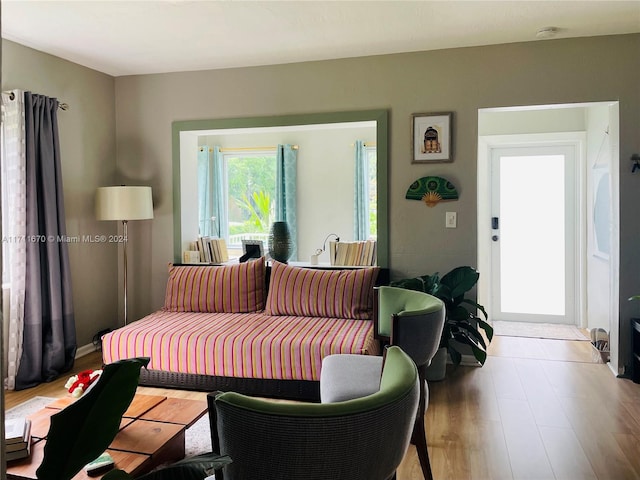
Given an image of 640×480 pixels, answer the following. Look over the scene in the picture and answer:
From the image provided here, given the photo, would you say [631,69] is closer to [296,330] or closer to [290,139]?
[296,330]

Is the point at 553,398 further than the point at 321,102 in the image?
No

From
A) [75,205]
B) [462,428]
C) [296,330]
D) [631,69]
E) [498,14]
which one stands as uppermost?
[498,14]

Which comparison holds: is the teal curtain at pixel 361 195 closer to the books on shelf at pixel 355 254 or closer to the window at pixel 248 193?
the window at pixel 248 193

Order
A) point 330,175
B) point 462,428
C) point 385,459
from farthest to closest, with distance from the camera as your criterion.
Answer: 1. point 330,175
2. point 462,428
3. point 385,459

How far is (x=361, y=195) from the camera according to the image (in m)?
6.10

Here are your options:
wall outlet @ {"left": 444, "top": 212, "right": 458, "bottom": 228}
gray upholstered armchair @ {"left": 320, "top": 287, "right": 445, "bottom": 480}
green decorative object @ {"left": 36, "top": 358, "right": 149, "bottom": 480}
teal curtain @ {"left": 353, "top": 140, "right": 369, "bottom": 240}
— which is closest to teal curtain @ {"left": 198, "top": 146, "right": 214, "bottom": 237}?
teal curtain @ {"left": 353, "top": 140, "right": 369, "bottom": 240}

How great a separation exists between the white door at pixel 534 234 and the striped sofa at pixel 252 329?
219 centimetres

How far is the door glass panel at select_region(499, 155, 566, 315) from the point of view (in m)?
5.14

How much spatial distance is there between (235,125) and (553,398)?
10.4 ft

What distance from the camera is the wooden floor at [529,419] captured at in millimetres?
2348

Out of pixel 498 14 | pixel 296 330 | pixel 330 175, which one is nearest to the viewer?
pixel 498 14

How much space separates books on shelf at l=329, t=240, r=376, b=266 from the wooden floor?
1.10 m

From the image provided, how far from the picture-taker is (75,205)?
4.08 m

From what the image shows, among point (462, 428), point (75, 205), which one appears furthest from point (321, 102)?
point (462, 428)
